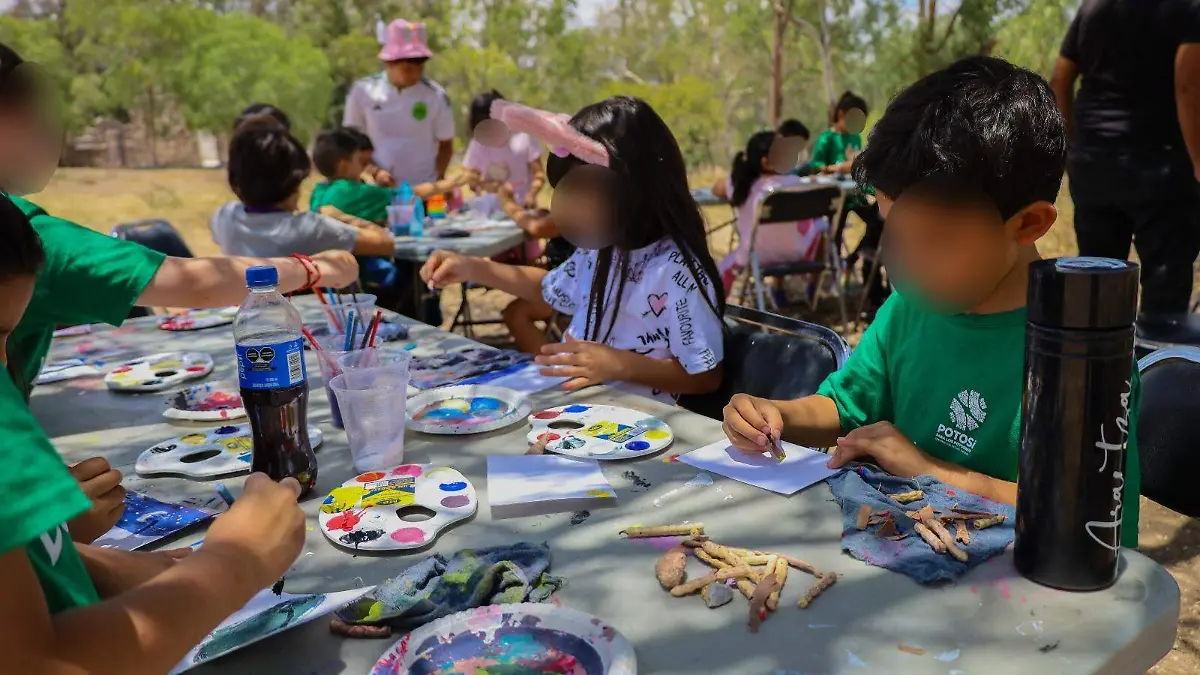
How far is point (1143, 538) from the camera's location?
123 inches

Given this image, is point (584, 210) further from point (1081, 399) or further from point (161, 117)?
point (161, 117)

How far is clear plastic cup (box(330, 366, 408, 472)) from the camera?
59.4 inches

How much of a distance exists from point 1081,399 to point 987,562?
27cm

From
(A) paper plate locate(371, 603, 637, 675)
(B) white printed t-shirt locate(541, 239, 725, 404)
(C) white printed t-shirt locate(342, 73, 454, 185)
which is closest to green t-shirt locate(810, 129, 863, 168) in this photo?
(C) white printed t-shirt locate(342, 73, 454, 185)

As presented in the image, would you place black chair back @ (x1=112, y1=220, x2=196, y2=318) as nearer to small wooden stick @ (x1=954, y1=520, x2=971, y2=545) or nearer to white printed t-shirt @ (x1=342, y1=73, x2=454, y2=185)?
white printed t-shirt @ (x1=342, y1=73, x2=454, y2=185)

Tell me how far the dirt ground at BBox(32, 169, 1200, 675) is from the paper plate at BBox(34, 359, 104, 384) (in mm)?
488

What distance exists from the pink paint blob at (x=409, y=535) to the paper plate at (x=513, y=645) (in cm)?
23

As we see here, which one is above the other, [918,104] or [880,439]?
[918,104]

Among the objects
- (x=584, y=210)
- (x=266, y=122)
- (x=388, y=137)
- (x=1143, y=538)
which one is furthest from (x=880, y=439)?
(x=388, y=137)

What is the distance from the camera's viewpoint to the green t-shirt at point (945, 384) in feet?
4.83

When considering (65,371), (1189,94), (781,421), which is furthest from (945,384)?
(1189,94)

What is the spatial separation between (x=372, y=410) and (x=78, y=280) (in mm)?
782

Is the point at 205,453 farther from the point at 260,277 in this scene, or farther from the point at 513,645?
the point at 513,645

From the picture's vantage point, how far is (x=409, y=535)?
1246mm
